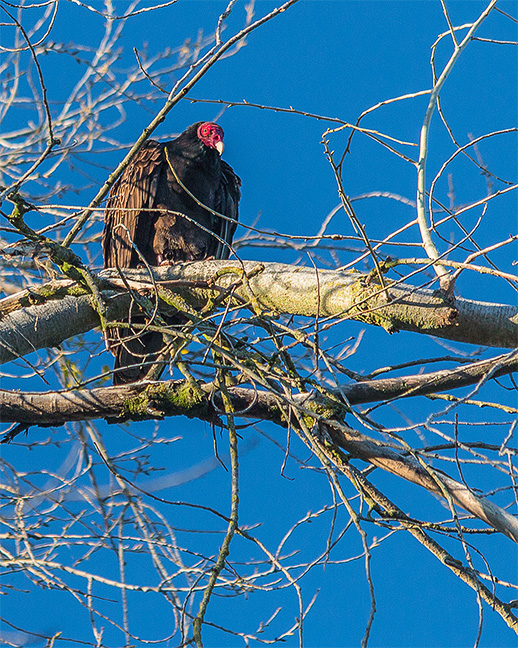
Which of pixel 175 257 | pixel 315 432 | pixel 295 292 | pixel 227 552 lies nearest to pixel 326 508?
pixel 315 432

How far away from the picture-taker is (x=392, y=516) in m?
1.90

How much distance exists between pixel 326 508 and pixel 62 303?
3.93 ft

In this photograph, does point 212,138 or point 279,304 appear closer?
point 279,304

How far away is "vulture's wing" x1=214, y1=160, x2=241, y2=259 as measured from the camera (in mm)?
3975

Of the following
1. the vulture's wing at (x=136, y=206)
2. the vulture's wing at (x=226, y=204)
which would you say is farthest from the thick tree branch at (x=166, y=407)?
the vulture's wing at (x=226, y=204)

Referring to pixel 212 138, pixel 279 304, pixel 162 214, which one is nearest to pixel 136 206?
pixel 162 214

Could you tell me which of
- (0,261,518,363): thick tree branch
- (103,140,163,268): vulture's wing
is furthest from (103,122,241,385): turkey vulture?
(0,261,518,363): thick tree branch

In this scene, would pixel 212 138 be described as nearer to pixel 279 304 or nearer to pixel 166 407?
pixel 279 304

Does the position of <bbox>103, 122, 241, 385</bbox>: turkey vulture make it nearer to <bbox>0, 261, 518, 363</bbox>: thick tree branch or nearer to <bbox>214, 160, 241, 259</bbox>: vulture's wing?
<bbox>214, 160, 241, 259</bbox>: vulture's wing

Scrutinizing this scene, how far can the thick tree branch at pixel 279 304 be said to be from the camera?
214 cm

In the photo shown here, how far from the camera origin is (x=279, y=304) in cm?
235

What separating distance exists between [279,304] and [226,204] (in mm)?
1882

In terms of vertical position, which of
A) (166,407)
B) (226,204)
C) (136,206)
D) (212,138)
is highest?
(212,138)

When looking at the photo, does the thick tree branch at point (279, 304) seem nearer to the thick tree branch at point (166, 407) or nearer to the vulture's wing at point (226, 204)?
the thick tree branch at point (166, 407)
